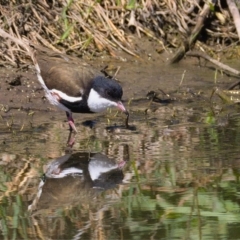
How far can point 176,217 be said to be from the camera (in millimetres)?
5289

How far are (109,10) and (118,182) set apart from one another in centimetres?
502

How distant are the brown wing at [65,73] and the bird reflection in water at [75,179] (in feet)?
3.40

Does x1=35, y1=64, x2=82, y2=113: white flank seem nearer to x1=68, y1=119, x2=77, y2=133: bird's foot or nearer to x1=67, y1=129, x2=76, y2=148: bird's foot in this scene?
x1=68, y1=119, x2=77, y2=133: bird's foot

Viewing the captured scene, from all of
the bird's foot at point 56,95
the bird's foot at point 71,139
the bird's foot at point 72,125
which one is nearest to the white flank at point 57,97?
the bird's foot at point 56,95

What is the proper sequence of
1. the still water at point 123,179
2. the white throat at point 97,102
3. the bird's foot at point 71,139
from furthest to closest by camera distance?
the white throat at point 97,102 → the bird's foot at point 71,139 → the still water at point 123,179

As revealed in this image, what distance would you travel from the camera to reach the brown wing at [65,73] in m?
7.98

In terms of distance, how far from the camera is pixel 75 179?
624cm

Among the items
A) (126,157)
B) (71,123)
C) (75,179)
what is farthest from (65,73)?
(75,179)

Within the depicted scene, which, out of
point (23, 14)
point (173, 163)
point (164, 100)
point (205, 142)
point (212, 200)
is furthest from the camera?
point (23, 14)

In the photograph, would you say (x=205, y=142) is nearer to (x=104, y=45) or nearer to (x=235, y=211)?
(x=235, y=211)

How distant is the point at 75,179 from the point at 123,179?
356 millimetres

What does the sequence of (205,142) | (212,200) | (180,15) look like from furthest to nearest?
(180,15) → (205,142) → (212,200)

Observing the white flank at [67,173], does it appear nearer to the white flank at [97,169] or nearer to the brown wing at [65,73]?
the white flank at [97,169]

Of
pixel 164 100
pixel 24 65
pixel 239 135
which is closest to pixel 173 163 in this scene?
pixel 239 135
